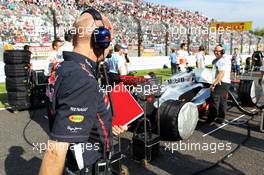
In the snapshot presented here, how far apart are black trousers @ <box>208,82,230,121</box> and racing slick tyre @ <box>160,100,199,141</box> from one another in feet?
4.19

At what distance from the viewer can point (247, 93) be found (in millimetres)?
6914

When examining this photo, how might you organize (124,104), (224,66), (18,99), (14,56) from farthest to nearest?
(18,99), (14,56), (224,66), (124,104)

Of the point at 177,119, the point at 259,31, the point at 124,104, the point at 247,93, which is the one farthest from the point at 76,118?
the point at 259,31

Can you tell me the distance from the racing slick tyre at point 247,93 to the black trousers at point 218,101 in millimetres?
1687

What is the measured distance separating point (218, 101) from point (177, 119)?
175cm

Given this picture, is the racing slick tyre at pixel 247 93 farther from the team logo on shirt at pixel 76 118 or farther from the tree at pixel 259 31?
the tree at pixel 259 31

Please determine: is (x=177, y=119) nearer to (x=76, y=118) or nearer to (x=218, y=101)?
(x=218, y=101)

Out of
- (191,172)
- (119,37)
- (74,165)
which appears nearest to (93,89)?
(74,165)

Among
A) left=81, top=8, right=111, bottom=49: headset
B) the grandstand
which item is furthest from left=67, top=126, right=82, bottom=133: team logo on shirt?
the grandstand

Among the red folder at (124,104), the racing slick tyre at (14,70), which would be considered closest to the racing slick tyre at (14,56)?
the racing slick tyre at (14,70)

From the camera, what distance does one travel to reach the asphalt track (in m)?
3.52

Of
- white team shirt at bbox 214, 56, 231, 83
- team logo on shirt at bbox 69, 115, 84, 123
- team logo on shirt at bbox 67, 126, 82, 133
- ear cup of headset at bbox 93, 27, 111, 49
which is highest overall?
ear cup of headset at bbox 93, 27, 111, 49

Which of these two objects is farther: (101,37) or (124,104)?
(124,104)

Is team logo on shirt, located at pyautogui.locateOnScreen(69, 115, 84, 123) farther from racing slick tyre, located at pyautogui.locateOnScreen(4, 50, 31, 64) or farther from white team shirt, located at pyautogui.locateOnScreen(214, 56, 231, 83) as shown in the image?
racing slick tyre, located at pyautogui.locateOnScreen(4, 50, 31, 64)
